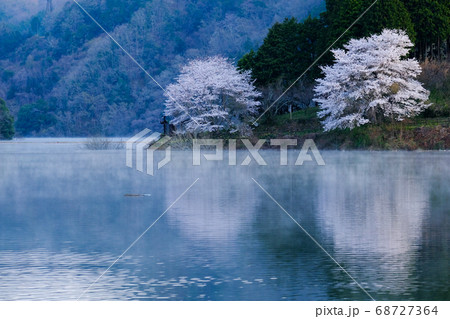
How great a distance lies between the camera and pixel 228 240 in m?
11.9

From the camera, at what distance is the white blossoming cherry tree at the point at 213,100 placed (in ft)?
173

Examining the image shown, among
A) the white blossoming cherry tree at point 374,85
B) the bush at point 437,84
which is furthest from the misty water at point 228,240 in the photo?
the bush at point 437,84

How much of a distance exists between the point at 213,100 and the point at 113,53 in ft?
153

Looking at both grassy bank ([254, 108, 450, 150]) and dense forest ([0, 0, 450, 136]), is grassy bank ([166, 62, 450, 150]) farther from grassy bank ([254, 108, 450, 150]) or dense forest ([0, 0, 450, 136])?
dense forest ([0, 0, 450, 136])

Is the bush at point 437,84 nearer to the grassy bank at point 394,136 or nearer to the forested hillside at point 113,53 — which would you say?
the grassy bank at point 394,136

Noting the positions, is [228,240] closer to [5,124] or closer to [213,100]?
[213,100]

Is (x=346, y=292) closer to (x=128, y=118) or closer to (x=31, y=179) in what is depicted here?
(x=31, y=179)

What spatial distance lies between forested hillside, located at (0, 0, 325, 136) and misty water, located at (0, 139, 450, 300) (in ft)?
219

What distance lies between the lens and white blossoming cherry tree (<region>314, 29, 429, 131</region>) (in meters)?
43.5

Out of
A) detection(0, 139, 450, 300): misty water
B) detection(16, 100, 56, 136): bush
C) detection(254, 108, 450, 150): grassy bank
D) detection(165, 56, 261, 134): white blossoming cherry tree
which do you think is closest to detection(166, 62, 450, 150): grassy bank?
detection(254, 108, 450, 150): grassy bank

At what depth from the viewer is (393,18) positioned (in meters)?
47.4

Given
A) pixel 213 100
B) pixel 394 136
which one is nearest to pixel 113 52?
pixel 213 100

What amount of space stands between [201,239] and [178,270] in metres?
2.39

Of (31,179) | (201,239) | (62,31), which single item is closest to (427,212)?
(201,239)
